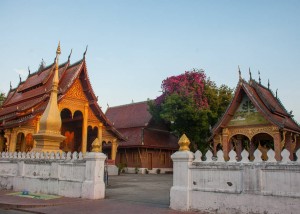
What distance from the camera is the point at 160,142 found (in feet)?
105

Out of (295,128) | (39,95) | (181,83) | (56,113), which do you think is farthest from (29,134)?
(295,128)

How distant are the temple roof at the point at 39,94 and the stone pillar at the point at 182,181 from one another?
1274cm

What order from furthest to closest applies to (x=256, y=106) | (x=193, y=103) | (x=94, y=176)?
1. (x=193, y=103)
2. (x=256, y=106)
3. (x=94, y=176)

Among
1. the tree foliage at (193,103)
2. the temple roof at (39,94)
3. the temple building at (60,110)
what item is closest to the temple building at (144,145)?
the tree foliage at (193,103)

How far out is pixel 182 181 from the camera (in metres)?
7.50

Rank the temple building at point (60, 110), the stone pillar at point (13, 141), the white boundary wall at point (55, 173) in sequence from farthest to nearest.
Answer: the temple building at point (60, 110) < the stone pillar at point (13, 141) < the white boundary wall at point (55, 173)

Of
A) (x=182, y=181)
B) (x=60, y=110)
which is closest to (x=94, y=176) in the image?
(x=182, y=181)

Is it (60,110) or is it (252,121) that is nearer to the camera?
(252,121)

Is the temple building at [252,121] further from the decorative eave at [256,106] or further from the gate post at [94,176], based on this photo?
the gate post at [94,176]

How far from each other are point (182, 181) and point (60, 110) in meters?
14.4

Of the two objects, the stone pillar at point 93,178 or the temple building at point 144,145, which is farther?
the temple building at point 144,145

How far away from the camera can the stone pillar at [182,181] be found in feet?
24.2

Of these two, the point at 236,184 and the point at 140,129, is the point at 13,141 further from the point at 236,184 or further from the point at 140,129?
the point at 140,129

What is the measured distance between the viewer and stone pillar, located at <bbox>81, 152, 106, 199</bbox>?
9.19 metres
